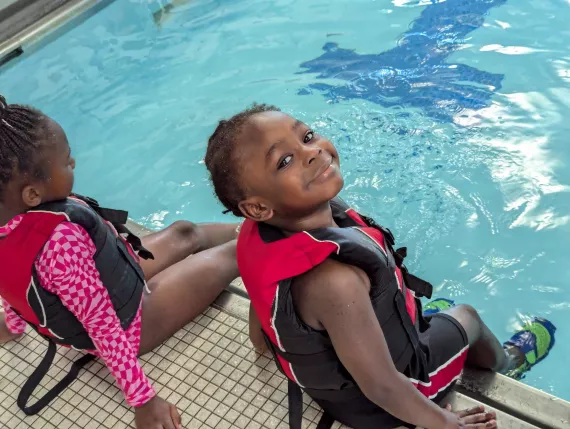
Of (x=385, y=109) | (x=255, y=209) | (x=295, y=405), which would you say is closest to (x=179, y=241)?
(x=295, y=405)

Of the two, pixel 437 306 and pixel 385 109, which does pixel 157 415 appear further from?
pixel 385 109

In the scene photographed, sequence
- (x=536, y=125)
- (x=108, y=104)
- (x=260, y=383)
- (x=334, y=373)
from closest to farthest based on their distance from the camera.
Answer: (x=334, y=373) → (x=260, y=383) → (x=536, y=125) → (x=108, y=104)

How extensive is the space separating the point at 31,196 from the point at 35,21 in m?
4.93

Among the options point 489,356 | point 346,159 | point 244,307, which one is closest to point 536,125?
point 346,159

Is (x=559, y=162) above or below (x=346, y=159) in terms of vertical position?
below

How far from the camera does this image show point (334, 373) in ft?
5.31

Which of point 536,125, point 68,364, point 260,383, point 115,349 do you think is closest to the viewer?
point 115,349

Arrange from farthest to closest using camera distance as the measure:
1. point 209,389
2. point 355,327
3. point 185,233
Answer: point 185,233 < point 209,389 < point 355,327

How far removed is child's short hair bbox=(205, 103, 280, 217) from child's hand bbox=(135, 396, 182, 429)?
31.5 inches

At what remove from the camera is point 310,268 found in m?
1.44

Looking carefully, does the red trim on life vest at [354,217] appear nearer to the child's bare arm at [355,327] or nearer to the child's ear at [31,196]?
the child's bare arm at [355,327]

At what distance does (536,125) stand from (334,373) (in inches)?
115

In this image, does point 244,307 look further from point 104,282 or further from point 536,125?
point 536,125

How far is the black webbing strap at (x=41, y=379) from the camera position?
2.04m
